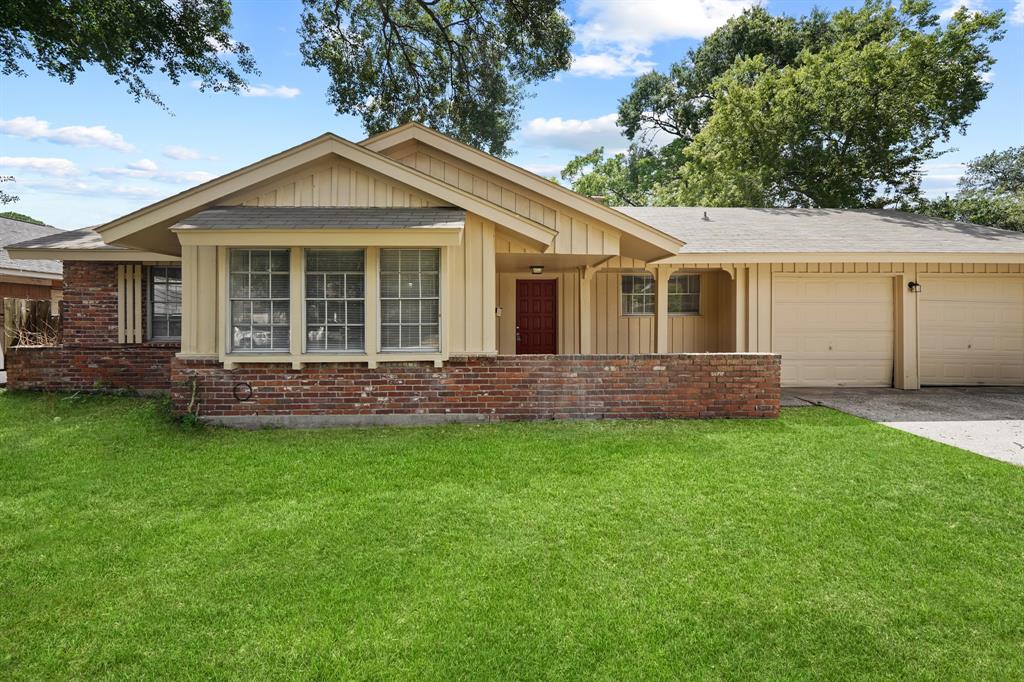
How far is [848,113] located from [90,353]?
2369 cm

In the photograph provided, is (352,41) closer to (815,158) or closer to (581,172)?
(815,158)

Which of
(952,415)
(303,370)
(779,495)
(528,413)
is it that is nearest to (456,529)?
(779,495)

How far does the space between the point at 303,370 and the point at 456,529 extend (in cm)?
387

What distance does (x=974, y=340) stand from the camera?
34.9ft

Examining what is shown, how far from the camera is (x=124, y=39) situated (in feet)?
42.0

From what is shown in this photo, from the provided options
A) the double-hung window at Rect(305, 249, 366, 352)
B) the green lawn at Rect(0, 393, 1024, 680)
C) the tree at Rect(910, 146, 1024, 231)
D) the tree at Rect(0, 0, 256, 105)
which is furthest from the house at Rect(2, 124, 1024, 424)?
the tree at Rect(910, 146, 1024, 231)

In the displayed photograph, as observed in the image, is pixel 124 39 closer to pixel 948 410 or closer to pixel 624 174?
pixel 948 410

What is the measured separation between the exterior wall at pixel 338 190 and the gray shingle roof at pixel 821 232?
4789mm

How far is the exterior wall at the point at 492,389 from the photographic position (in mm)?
6938

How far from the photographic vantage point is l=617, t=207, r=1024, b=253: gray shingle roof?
10141 millimetres

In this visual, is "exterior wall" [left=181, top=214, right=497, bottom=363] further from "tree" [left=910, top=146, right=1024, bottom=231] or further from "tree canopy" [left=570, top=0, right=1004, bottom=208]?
"tree" [left=910, top=146, right=1024, bottom=231]

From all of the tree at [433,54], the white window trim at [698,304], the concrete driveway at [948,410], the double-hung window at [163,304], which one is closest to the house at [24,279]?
the double-hung window at [163,304]

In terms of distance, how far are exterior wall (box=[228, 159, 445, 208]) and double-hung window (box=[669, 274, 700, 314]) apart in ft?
19.7

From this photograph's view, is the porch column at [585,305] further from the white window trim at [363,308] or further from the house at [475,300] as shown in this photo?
the white window trim at [363,308]
